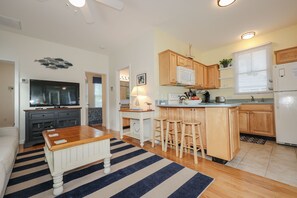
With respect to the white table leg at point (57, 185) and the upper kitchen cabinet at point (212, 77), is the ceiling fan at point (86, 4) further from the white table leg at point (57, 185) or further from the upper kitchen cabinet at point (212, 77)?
the upper kitchen cabinet at point (212, 77)

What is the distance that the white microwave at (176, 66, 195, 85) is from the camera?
3182 millimetres

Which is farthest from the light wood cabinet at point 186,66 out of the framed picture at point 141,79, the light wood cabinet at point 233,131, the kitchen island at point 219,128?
the light wood cabinet at point 233,131

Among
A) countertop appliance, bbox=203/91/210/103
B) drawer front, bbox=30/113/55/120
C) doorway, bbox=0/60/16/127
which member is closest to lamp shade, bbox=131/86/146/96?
drawer front, bbox=30/113/55/120

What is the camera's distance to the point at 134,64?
3697mm

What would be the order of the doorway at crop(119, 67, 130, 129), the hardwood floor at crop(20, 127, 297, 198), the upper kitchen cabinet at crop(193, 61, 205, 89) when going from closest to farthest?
1. the hardwood floor at crop(20, 127, 297, 198)
2. the upper kitchen cabinet at crop(193, 61, 205, 89)
3. the doorway at crop(119, 67, 130, 129)

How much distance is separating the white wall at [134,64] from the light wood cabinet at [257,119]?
2.63m

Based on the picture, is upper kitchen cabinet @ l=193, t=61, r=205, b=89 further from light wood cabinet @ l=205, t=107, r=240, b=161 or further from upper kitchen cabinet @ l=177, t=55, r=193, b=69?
light wood cabinet @ l=205, t=107, r=240, b=161

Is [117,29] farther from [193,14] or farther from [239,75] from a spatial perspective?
[239,75]

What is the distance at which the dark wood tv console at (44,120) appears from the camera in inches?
117

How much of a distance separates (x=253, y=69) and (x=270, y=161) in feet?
9.24

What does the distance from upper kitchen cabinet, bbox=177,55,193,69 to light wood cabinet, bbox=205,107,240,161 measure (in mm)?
1628

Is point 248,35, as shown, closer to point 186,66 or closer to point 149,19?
point 186,66

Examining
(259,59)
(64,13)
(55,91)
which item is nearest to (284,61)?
(259,59)

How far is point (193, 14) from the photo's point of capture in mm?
2633
